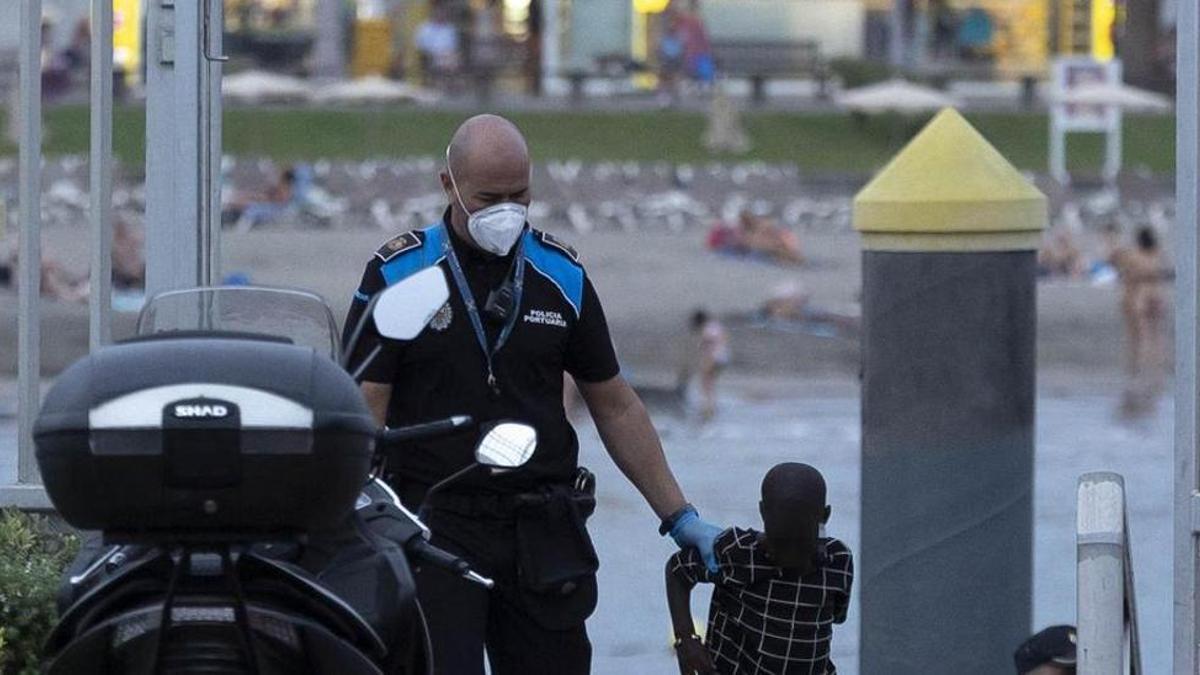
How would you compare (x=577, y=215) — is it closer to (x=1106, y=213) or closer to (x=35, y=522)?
(x=1106, y=213)

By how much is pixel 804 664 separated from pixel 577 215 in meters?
28.2

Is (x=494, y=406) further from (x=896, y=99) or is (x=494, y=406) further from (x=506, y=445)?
(x=896, y=99)

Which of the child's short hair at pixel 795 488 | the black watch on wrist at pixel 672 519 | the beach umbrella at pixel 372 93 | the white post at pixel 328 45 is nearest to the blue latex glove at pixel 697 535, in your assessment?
the black watch on wrist at pixel 672 519

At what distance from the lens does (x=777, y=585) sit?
17.1 ft

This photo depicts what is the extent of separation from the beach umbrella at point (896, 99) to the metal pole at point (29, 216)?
3155cm

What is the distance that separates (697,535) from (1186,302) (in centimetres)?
114

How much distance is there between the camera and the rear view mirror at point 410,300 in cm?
402

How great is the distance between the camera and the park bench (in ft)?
145

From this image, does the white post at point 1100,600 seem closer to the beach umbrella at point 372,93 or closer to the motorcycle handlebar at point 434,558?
the motorcycle handlebar at point 434,558

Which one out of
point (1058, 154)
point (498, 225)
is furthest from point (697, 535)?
point (1058, 154)

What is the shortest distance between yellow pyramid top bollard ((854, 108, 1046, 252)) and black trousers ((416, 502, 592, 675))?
1.83 metres

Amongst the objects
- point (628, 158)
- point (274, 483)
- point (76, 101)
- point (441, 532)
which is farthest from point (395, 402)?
point (76, 101)

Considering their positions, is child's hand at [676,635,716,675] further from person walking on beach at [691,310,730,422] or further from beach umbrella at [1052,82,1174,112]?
beach umbrella at [1052,82,1174,112]

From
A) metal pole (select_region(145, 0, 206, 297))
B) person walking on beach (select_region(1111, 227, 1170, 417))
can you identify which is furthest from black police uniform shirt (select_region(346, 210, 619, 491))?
person walking on beach (select_region(1111, 227, 1170, 417))
